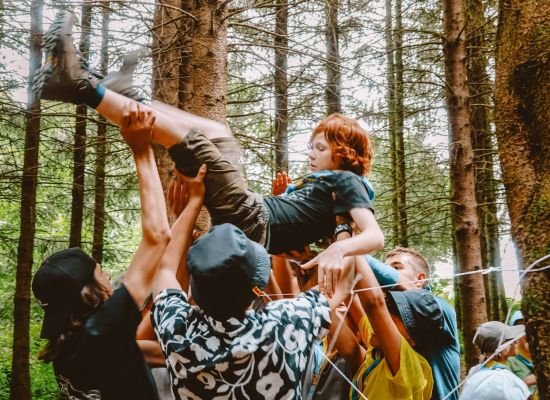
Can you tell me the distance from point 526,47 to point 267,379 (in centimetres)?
141

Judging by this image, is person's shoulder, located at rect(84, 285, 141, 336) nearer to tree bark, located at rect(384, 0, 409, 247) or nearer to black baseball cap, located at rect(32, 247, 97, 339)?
black baseball cap, located at rect(32, 247, 97, 339)

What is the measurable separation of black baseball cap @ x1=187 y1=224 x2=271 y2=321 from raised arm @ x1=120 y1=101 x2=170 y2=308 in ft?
1.26

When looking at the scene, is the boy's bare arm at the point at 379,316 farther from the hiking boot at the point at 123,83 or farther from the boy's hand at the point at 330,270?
the hiking boot at the point at 123,83

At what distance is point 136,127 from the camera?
2.38 metres

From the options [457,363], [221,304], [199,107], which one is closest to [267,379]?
[221,304]

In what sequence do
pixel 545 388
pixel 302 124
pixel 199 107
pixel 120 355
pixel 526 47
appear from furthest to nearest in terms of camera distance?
pixel 302 124, pixel 199 107, pixel 120 355, pixel 526 47, pixel 545 388

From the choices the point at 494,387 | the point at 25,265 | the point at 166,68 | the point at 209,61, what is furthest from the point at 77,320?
the point at 25,265

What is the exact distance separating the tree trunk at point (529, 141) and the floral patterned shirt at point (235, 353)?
770 mm

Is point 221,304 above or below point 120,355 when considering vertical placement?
above

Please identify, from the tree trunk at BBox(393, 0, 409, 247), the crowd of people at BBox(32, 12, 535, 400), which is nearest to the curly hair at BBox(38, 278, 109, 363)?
the crowd of people at BBox(32, 12, 535, 400)

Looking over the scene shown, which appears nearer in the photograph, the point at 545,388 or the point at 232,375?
the point at 545,388

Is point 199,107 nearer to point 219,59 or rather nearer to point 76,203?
point 219,59

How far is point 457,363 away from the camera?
2.71 meters

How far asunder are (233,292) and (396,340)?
3.28 ft
